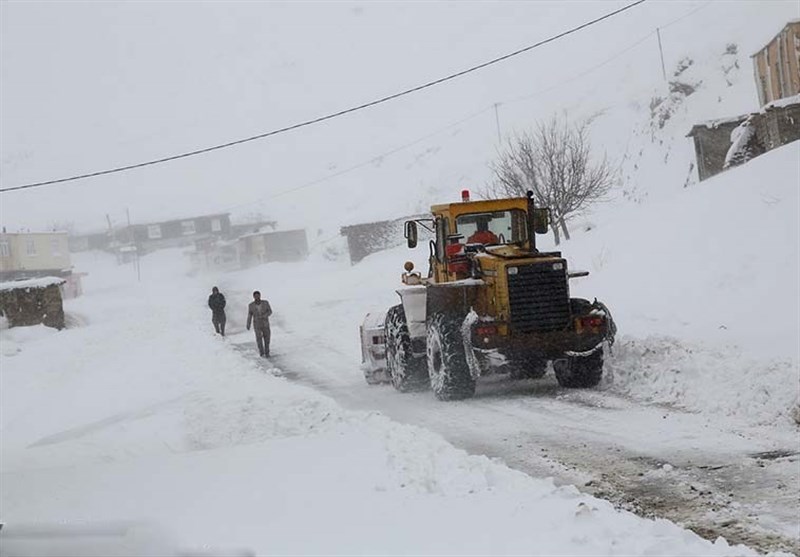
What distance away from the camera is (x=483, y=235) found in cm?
1155

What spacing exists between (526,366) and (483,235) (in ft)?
6.74

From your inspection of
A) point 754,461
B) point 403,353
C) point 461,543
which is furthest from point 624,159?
point 461,543

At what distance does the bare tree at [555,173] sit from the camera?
76.4 ft

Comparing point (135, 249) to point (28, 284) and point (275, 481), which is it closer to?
point (28, 284)

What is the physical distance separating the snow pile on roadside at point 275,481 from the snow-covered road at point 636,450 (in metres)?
0.55

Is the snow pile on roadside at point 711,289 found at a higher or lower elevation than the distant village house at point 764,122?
lower

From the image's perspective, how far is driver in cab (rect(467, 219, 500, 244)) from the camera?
453 inches

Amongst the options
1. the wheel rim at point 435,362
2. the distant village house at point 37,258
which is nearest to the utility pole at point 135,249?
the distant village house at point 37,258

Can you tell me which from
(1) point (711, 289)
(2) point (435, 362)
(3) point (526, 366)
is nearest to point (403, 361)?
(2) point (435, 362)

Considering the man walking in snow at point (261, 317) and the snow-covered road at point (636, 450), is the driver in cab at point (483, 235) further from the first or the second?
the man walking in snow at point (261, 317)

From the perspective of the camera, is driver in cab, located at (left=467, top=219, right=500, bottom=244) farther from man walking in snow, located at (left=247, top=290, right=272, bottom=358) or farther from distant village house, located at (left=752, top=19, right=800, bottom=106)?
distant village house, located at (left=752, top=19, right=800, bottom=106)

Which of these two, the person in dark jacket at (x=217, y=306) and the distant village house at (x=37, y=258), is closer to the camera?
the person in dark jacket at (x=217, y=306)

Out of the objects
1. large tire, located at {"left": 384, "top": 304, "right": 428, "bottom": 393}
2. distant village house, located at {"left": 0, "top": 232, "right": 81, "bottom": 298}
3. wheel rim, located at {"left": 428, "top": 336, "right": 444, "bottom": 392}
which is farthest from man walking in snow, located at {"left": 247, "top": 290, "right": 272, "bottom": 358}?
distant village house, located at {"left": 0, "top": 232, "right": 81, "bottom": 298}

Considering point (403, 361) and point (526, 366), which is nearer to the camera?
point (526, 366)
